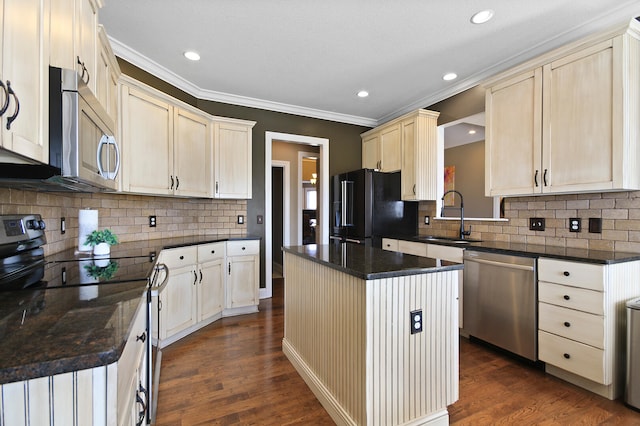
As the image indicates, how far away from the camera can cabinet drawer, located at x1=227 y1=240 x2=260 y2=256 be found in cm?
336

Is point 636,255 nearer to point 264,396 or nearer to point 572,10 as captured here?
point 572,10

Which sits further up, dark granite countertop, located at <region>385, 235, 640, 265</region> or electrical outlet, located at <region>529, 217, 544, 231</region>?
electrical outlet, located at <region>529, 217, 544, 231</region>

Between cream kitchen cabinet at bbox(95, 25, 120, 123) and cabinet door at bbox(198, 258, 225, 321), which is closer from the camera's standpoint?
cream kitchen cabinet at bbox(95, 25, 120, 123)

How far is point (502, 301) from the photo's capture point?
7.91ft

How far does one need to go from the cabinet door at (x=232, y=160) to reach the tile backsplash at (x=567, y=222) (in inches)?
107

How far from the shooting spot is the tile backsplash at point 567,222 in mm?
2168

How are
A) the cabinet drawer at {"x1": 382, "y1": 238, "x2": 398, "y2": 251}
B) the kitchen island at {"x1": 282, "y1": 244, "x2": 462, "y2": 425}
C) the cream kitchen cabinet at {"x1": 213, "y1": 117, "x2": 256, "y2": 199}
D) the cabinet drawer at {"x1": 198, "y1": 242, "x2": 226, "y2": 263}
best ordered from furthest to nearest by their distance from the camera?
the cabinet drawer at {"x1": 382, "y1": 238, "x2": 398, "y2": 251}, the cream kitchen cabinet at {"x1": 213, "y1": 117, "x2": 256, "y2": 199}, the cabinet drawer at {"x1": 198, "y1": 242, "x2": 226, "y2": 263}, the kitchen island at {"x1": 282, "y1": 244, "x2": 462, "y2": 425}

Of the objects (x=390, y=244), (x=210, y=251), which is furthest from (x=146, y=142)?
(x=390, y=244)

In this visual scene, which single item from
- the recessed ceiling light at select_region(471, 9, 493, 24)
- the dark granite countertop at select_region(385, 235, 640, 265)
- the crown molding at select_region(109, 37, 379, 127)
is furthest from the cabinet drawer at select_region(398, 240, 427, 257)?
the crown molding at select_region(109, 37, 379, 127)

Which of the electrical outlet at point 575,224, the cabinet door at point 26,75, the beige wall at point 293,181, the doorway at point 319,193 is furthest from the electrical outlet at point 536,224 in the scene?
the beige wall at point 293,181

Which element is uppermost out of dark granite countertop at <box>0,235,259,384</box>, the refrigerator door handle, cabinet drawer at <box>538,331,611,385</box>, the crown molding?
the crown molding

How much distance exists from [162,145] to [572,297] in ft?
11.6

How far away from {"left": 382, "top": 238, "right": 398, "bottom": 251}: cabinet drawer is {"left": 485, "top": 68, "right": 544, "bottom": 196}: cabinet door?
47.9 inches

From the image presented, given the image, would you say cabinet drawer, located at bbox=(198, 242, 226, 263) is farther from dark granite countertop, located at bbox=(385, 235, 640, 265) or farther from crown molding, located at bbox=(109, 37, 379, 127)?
dark granite countertop, located at bbox=(385, 235, 640, 265)
